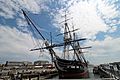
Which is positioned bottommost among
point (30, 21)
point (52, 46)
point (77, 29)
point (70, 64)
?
point (70, 64)

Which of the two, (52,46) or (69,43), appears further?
(69,43)

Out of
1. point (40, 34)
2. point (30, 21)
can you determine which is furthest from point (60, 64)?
point (30, 21)

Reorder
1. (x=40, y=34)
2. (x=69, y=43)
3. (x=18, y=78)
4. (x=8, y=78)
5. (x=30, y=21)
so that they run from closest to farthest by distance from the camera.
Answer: (x=8, y=78) → (x=18, y=78) → (x=30, y=21) → (x=40, y=34) → (x=69, y=43)

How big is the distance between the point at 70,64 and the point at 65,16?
22292 millimetres

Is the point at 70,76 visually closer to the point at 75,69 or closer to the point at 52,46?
the point at 75,69

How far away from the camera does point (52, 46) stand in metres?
43.8

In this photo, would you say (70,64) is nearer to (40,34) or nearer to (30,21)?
(40,34)

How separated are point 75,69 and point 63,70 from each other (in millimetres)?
3012

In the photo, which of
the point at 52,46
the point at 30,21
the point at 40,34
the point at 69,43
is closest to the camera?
the point at 30,21

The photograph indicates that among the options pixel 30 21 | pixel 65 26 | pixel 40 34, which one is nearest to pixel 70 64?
pixel 40 34

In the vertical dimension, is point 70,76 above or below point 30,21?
below

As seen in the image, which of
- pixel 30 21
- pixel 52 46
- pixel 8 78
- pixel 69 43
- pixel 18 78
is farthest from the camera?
pixel 69 43

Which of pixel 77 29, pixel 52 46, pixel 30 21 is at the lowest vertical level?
pixel 52 46

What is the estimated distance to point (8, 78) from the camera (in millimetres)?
21094
